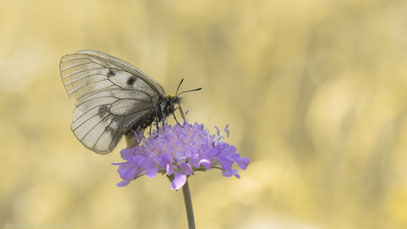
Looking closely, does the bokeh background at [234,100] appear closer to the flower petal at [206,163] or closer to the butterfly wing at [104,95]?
the butterfly wing at [104,95]

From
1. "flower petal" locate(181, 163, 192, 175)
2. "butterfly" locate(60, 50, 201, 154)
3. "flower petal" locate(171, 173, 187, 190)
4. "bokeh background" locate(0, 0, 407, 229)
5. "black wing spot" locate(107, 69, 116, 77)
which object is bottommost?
"flower petal" locate(171, 173, 187, 190)

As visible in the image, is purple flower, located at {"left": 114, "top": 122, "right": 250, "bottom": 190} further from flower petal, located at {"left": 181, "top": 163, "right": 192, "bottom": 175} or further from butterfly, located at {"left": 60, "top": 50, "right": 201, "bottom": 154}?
butterfly, located at {"left": 60, "top": 50, "right": 201, "bottom": 154}

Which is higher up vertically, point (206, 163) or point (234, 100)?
point (234, 100)

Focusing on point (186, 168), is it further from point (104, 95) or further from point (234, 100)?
point (234, 100)

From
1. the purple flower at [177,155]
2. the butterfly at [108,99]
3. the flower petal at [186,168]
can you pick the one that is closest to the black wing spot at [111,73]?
the butterfly at [108,99]

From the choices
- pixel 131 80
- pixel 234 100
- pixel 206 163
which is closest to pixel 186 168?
pixel 206 163

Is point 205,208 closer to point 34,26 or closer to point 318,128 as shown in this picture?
point 318,128

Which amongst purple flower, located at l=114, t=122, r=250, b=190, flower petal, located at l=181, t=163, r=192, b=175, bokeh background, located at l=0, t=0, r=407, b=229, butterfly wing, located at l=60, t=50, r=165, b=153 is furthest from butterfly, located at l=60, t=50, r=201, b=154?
bokeh background, located at l=0, t=0, r=407, b=229

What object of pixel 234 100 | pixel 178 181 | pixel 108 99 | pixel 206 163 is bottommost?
pixel 178 181
